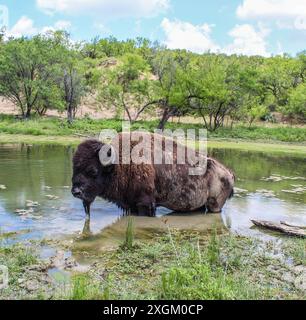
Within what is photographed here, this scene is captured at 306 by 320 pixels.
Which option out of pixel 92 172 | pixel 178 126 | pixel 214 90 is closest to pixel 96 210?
pixel 92 172

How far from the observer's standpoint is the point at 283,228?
9.65 metres

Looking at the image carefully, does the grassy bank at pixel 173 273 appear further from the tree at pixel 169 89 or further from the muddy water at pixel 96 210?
the tree at pixel 169 89

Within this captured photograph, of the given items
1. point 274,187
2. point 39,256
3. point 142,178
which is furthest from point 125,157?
point 274,187

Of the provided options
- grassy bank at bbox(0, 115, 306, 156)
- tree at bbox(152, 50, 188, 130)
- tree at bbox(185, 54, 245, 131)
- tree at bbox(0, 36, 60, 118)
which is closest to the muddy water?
grassy bank at bbox(0, 115, 306, 156)

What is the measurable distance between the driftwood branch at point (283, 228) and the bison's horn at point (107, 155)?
3.41 metres

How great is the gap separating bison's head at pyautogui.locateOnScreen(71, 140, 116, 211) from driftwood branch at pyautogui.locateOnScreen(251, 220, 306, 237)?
11.5 ft

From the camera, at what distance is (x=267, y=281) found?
6656 mm

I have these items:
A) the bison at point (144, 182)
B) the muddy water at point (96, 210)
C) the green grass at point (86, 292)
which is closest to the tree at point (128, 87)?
the muddy water at point (96, 210)

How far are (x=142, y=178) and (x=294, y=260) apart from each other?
4002 mm

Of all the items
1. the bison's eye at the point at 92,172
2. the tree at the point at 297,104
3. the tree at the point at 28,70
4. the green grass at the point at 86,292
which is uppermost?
the tree at the point at 28,70

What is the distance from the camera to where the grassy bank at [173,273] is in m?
5.64

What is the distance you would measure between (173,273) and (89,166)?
14.5 ft

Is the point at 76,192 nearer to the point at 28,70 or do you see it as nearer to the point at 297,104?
the point at 28,70
